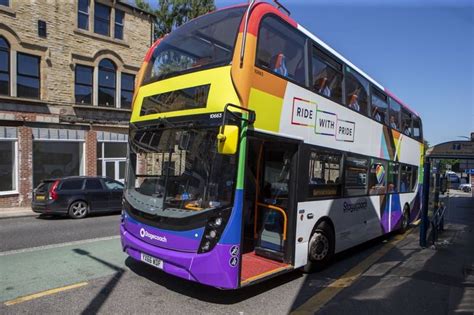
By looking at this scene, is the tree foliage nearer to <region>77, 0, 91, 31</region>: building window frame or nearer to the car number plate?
<region>77, 0, 91, 31</region>: building window frame

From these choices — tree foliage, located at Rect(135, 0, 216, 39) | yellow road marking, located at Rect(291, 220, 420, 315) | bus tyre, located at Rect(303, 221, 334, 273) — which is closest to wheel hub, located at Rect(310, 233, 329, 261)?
bus tyre, located at Rect(303, 221, 334, 273)

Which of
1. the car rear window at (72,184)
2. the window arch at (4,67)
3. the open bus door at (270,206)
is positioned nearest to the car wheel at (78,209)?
the car rear window at (72,184)

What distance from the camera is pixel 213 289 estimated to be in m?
5.50

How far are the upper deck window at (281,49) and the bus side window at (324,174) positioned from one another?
1.36 m

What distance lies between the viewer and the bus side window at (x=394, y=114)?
1009 centimetres

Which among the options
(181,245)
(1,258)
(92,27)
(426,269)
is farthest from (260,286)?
(92,27)

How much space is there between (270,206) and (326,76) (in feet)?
8.30

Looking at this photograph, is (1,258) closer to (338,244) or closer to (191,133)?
(191,133)

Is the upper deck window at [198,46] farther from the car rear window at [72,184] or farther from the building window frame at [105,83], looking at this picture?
the building window frame at [105,83]

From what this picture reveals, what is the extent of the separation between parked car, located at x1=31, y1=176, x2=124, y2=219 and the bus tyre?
953cm

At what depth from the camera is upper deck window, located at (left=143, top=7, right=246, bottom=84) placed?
527cm

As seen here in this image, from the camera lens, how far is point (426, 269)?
717cm

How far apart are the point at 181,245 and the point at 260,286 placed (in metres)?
1.62

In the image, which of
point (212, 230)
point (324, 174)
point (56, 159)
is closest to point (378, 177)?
point (324, 174)
